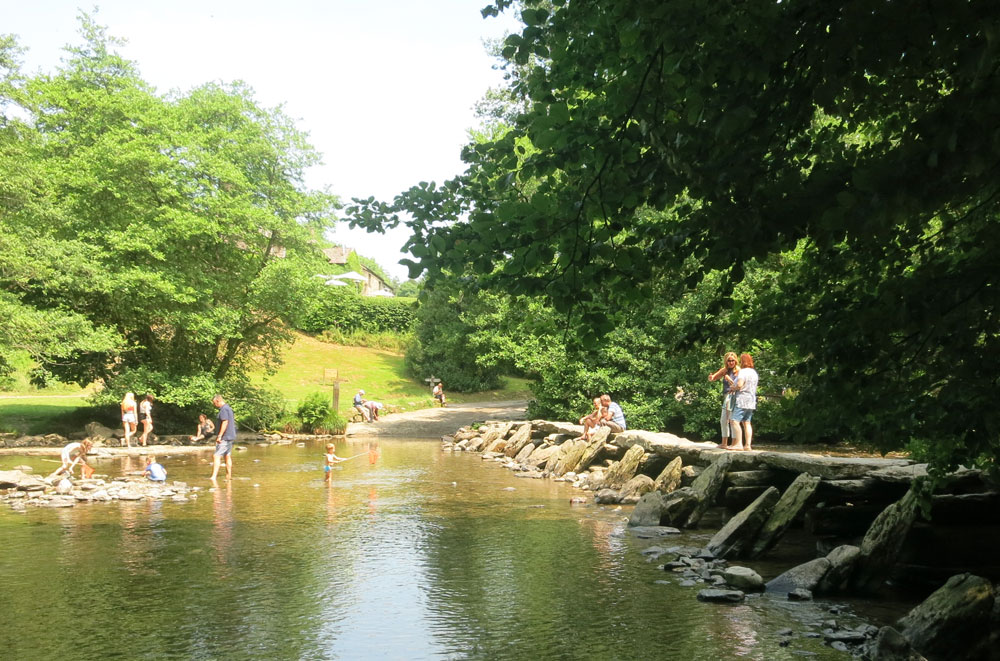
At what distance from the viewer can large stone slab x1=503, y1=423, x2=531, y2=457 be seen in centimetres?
2377

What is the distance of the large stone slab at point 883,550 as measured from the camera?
8641 millimetres

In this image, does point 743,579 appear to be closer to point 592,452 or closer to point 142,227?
point 592,452

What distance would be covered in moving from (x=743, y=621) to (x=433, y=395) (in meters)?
39.7

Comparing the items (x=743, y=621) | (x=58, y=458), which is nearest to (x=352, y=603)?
(x=743, y=621)

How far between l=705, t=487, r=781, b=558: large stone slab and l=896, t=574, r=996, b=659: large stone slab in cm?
335

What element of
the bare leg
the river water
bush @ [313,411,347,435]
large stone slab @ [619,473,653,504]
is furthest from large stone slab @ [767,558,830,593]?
bush @ [313,411,347,435]

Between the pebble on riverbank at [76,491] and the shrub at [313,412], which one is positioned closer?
the pebble on riverbank at [76,491]

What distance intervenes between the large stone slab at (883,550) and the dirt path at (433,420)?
23.7 m

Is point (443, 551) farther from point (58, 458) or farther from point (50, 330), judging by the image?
point (50, 330)

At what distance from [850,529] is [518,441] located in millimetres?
14107

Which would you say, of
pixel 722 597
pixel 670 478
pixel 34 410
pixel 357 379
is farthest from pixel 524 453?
pixel 357 379

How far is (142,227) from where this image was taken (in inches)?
1034

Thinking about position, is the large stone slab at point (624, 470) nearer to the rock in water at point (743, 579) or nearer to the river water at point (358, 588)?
the river water at point (358, 588)

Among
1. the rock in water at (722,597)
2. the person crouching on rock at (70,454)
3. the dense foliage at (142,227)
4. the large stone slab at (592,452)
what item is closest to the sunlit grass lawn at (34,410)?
the dense foliage at (142,227)
